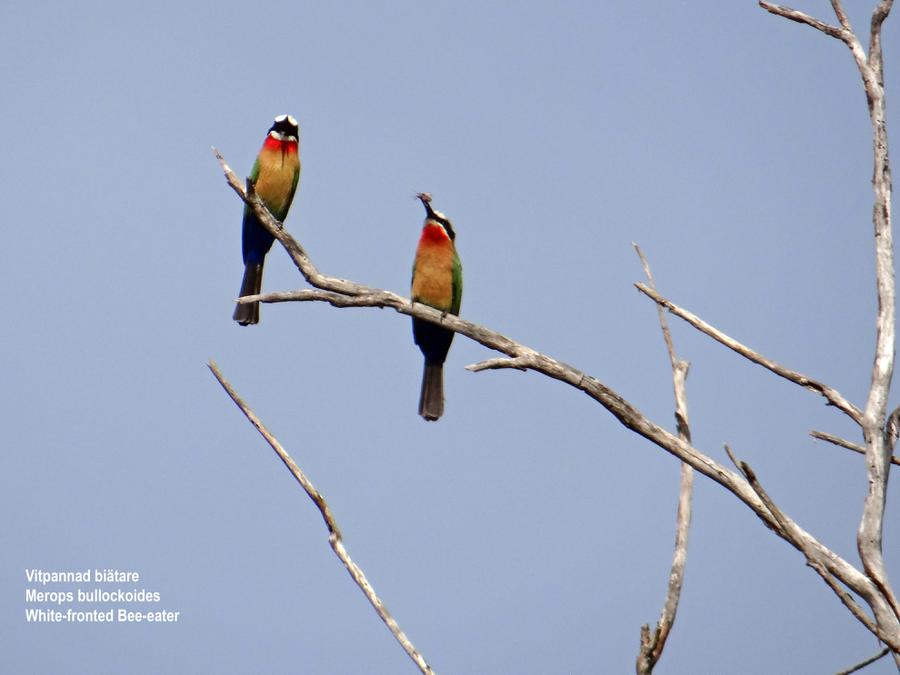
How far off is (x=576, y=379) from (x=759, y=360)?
879mm

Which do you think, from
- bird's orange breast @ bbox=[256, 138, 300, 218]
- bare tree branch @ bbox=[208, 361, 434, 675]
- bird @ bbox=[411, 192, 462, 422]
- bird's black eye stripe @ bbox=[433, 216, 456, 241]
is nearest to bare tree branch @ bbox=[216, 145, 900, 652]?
bare tree branch @ bbox=[208, 361, 434, 675]

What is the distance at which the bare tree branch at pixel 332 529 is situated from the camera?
4.85 m

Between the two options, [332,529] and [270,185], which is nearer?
[332,529]

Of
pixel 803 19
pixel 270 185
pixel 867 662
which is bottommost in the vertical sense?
pixel 867 662

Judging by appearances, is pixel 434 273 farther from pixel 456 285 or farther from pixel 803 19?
pixel 803 19

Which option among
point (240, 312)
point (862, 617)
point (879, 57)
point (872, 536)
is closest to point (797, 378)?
point (872, 536)

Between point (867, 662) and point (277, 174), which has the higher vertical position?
point (277, 174)

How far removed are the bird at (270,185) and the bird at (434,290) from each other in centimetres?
149

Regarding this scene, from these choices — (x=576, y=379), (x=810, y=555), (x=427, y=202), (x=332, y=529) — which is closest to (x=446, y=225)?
(x=427, y=202)

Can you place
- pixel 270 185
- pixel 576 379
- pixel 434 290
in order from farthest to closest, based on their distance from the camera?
pixel 270 185 → pixel 434 290 → pixel 576 379

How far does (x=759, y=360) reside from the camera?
5.67m

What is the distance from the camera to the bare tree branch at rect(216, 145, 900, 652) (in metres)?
4.92

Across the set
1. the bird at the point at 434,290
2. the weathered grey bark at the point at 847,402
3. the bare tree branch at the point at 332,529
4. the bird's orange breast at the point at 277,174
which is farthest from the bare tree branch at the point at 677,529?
the bird's orange breast at the point at 277,174

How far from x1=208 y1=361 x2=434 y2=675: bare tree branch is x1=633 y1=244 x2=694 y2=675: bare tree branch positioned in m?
0.91
